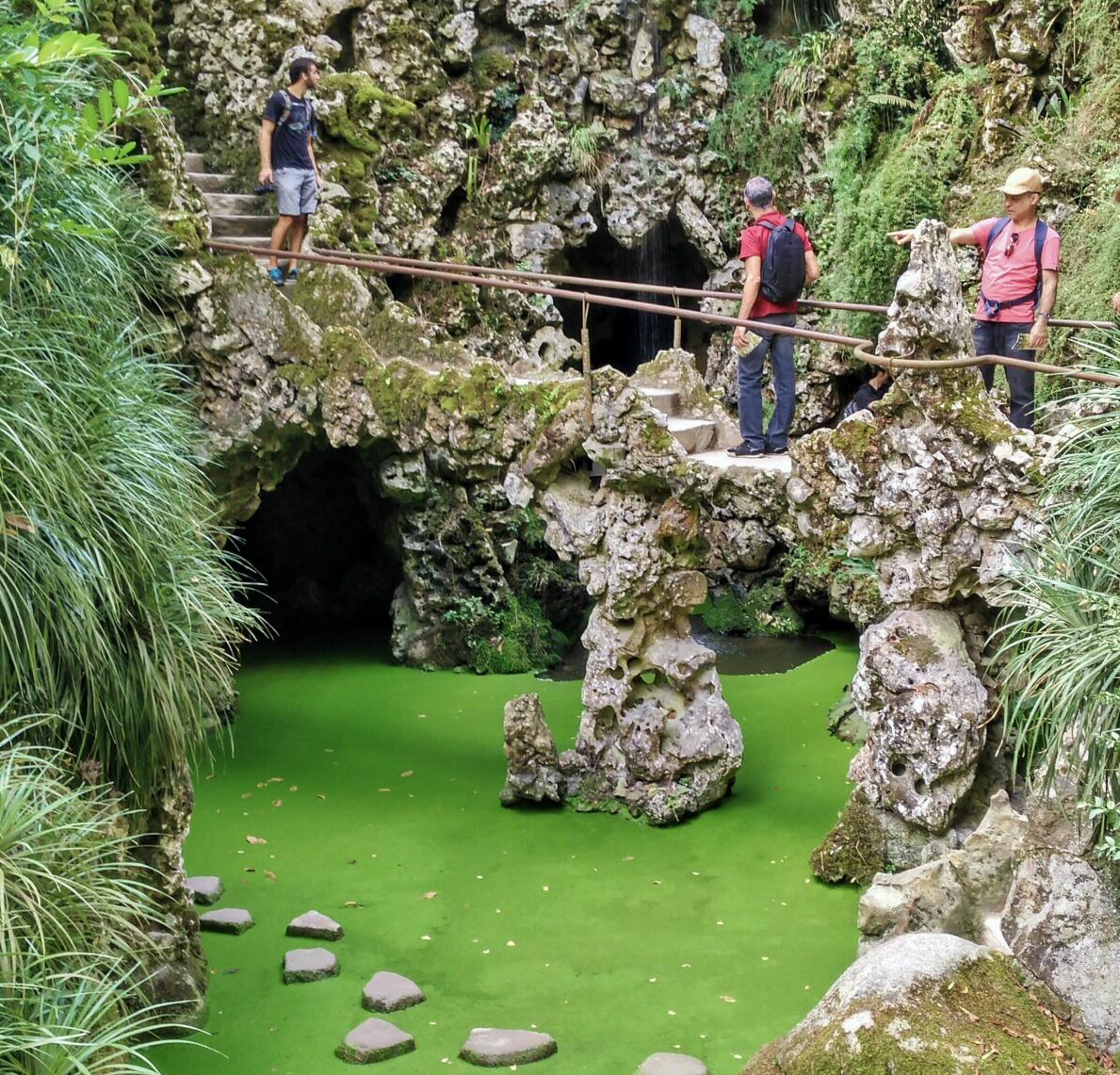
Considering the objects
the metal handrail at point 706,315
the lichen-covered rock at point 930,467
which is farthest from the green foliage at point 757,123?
the lichen-covered rock at point 930,467

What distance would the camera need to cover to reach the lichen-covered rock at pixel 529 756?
848cm

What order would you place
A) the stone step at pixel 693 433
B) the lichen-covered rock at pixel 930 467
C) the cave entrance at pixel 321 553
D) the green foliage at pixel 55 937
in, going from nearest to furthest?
1. the green foliage at pixel 55 937
2. the lichen-covered rock at pixel 930 467
3. the stone step at pixel 693 433
4. the cave entrance at pixel 321 553

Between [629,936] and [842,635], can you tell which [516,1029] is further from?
[842,635]

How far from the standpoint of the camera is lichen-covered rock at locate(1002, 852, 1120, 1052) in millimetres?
5062

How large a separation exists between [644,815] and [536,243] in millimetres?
6598

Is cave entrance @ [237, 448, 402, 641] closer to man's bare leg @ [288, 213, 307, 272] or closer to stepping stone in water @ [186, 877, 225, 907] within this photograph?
man's bare leg @ [288, 213, 307, 272]

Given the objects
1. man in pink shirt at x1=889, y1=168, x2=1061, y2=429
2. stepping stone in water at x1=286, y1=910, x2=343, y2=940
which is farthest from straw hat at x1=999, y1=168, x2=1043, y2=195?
stepping stone in water at x1=286, y1=910, x2=343, y2=940

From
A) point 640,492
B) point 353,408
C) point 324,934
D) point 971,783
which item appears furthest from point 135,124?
point 971,783

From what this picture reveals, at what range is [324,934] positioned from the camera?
23.2 feet

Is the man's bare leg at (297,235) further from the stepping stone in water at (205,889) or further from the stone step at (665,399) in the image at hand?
the stepping stone in water at (205,889)

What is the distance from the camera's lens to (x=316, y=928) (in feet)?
23.3

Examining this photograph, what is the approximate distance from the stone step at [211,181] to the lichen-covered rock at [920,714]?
646 cm

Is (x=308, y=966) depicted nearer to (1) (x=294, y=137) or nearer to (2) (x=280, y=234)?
(2) (x=280, y=234)

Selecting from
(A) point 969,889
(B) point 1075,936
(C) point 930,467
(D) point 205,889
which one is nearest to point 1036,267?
(C) point 930,467
